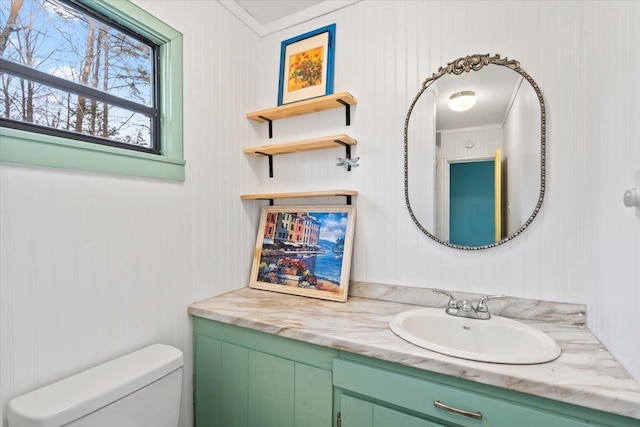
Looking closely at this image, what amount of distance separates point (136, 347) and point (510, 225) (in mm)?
1686

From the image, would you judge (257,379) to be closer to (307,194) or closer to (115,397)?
(115,397)

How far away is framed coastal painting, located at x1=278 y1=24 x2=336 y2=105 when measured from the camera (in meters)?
1.80

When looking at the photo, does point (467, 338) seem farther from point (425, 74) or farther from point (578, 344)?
point (425, 74)

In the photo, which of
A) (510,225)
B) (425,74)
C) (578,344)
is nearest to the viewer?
(578,344)

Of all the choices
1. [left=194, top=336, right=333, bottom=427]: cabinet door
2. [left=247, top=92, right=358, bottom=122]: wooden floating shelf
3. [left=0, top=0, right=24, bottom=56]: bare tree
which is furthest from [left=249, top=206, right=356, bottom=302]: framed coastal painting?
[left=0, top=0, right=24, bottom=56]: bare tree

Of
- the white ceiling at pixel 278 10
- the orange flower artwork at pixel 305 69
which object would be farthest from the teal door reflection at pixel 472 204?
the white ceiling at pixel 278 10

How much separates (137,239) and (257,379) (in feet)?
2.57

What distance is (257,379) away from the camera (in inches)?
53.2

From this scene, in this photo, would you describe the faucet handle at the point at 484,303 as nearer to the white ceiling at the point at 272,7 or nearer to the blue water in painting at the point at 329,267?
the blue water in painting at the point at 329,267

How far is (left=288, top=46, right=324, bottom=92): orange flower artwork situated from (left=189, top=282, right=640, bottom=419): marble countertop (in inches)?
47.3

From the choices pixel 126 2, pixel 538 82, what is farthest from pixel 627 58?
pixel 126 2

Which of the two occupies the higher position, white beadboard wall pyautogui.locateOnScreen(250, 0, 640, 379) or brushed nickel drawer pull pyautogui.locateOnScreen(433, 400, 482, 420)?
white beadboard wall pyautogui.locateOnScreen(250, 0, 640, 379)

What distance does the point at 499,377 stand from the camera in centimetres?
89

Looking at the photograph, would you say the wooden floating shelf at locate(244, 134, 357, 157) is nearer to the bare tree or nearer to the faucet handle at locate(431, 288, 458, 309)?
the faucet handle at locate(431, 288, 458, 309)
